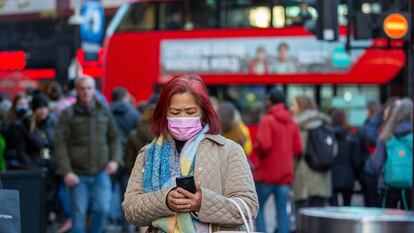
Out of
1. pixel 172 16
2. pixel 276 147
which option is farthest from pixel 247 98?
pixel 276 147

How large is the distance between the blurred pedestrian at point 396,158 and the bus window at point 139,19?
16.9m

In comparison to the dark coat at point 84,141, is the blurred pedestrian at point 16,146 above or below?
below

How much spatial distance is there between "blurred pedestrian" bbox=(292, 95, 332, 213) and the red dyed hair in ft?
25.2

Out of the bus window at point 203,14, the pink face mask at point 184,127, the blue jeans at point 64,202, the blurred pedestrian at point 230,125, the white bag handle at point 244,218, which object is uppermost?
the bus window at point 203,14

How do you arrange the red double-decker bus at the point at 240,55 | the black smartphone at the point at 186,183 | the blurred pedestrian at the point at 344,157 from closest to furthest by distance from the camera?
the black smartphone at the point at 186,183 < the blurred pedestrian at the point at 344,157 < the red double-decker bus at the point at 240,55

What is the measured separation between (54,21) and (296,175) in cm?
2810

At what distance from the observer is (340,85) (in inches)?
983

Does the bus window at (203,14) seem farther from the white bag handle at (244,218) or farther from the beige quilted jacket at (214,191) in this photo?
the white bag handle at (244,218)

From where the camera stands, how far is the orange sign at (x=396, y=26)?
12266 millimetres

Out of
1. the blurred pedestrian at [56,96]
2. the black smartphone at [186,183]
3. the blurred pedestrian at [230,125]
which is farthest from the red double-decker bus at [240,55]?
the black smartphone at [186,183]

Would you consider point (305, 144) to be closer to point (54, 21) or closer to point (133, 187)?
point (133, 187)

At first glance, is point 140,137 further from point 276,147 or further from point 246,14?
point 246,14

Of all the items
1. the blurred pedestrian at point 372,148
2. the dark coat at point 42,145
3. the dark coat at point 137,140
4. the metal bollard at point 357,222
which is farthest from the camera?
the dark coat at point 42,145

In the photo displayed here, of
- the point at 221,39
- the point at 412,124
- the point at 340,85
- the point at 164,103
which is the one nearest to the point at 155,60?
the point at 221,39
